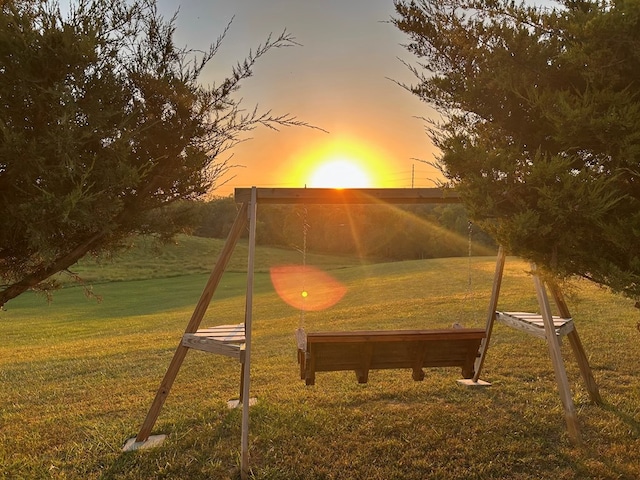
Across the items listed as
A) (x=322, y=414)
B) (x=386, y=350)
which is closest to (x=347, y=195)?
(x=386, y=350)

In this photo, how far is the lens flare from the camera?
22.8 meters

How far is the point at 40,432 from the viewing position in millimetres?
6445

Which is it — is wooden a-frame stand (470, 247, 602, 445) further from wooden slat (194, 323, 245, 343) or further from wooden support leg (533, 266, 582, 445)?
wooden slat (194, 323, 245, 343)

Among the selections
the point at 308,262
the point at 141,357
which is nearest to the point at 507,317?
the point at 141,357

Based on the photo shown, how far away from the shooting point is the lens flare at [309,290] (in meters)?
22.8

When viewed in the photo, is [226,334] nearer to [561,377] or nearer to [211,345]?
[211,345]

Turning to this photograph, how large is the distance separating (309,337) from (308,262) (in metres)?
46.5

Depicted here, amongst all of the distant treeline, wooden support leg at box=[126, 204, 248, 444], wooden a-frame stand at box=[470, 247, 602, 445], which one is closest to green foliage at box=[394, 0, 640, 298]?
wooden a-frame stand at box=[470, 247, 602, 445]

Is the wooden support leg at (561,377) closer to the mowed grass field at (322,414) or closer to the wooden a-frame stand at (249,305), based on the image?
the wooden a-frame stand at (249,305)

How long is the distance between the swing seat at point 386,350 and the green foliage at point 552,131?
1805 mm

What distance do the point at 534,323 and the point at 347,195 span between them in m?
3.06

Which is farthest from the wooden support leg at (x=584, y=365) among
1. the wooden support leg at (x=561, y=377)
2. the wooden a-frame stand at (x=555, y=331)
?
the wooden support leg at (x=561, y=377)

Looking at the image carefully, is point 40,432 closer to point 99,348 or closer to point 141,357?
point 141,357

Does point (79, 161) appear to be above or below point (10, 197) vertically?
above
